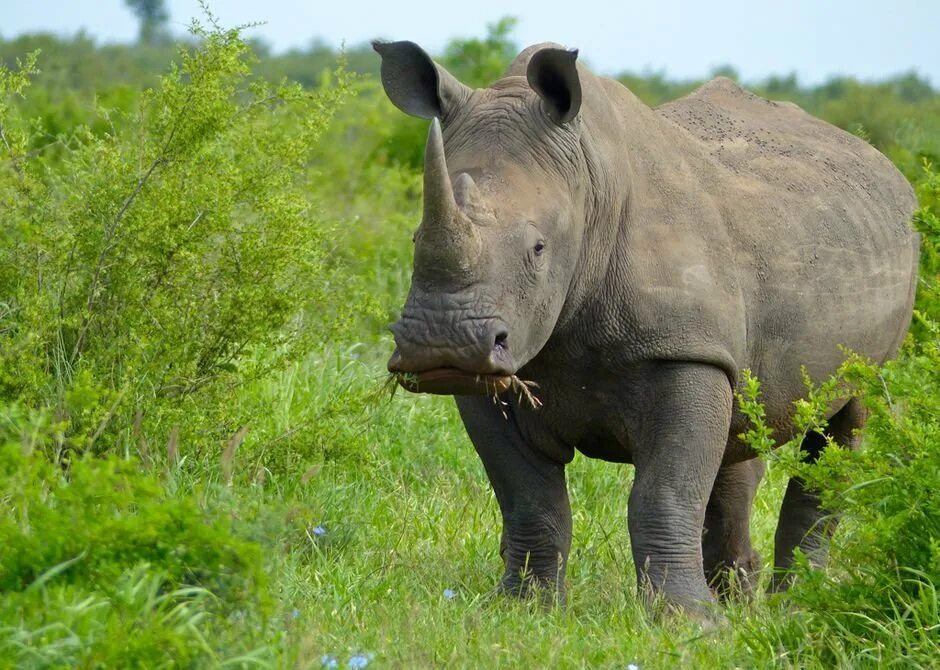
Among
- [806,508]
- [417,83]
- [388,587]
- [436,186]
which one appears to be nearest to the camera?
[436,186]

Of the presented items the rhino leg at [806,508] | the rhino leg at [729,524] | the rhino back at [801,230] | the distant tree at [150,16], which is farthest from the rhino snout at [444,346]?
the distant tree at [150,16]

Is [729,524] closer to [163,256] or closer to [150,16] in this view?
[163,256]

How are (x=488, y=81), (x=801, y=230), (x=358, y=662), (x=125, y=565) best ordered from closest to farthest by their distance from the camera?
(x=125, y=565)
(x=358, y=662)
(x=801, y=230)
(x=488, y=81)

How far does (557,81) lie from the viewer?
5.98 m

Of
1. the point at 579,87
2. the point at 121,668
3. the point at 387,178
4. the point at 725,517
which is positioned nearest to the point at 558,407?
the point at 579,87

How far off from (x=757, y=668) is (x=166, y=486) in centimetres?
223

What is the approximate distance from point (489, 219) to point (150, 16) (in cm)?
7601

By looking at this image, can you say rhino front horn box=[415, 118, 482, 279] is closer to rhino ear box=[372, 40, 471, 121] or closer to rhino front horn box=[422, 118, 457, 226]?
rhino front horn box=[422, 118, 457, 226]

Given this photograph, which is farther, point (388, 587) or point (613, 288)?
point (388, 587)

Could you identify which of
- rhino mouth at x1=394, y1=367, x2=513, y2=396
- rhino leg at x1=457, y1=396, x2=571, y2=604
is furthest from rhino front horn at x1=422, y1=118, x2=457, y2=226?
rhino leg at x1=457, y1=396, x2=571, y2=604

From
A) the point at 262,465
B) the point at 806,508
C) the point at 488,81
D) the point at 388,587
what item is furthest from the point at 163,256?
the point at 488,81

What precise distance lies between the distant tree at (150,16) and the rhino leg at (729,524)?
233ft

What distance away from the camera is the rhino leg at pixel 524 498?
257 inches

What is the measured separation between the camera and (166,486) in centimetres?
607
